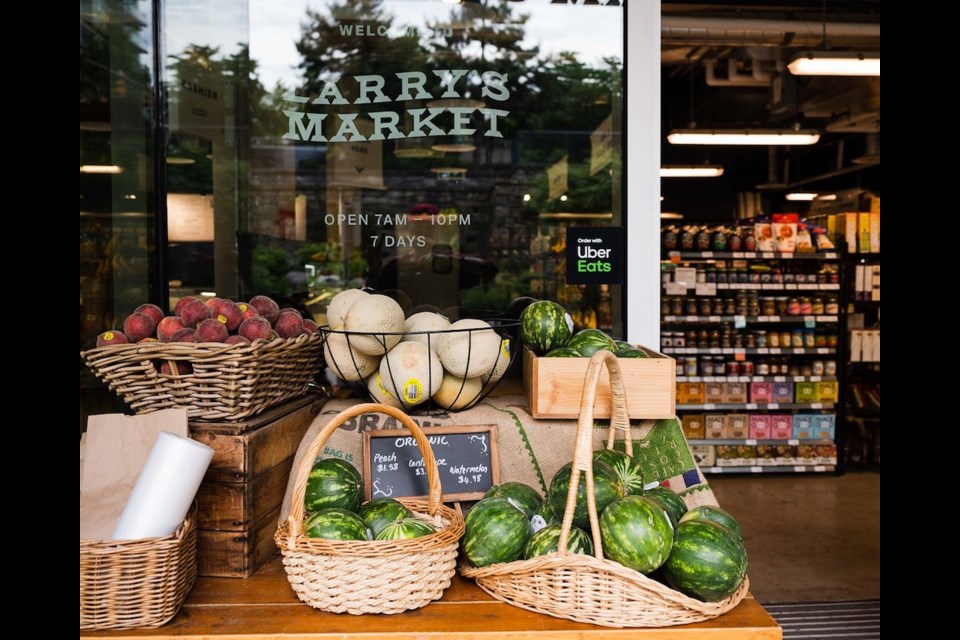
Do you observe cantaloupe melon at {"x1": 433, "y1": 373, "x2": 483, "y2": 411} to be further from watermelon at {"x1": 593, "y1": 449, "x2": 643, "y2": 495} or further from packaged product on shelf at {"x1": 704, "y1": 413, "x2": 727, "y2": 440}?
packaged product on shelf at {"x1": 704, "y1": 413, "x2": 727, "y2": 440}

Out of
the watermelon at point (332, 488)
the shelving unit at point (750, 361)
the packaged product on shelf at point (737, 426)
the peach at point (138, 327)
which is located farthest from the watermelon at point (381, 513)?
the packaged product on shelf at point (737, 426)

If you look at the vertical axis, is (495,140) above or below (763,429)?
above

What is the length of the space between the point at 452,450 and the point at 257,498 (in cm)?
47

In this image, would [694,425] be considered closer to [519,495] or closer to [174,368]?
[519,495]

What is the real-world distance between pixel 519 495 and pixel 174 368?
0.81 meters

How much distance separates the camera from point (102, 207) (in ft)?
11.3

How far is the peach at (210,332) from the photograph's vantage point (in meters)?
1.71

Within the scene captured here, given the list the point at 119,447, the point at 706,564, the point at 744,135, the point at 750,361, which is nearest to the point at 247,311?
the point at 119,447

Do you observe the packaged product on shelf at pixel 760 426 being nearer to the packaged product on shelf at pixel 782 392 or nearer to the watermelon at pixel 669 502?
the packaged product on shelf at pixel 782 392

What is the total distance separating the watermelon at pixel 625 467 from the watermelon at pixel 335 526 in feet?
1.83

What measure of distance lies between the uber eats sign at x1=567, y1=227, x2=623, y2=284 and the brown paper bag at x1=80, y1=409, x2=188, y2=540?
1628mm

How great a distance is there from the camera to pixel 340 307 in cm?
197

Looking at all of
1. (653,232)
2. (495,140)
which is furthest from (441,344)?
(495,140)
